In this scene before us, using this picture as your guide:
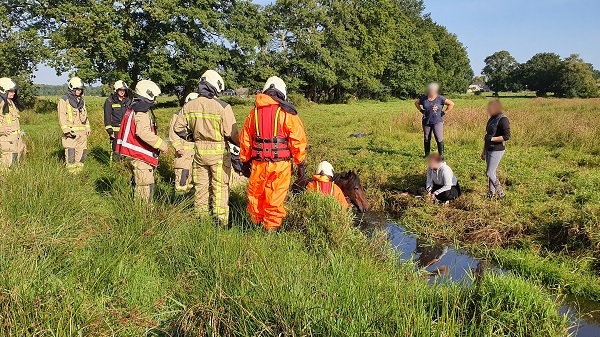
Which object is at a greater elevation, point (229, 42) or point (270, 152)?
point (229, 42)

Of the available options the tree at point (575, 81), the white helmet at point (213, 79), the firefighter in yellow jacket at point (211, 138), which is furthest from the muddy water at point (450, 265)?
the tree at point (575, 81)

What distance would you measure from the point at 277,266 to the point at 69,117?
21.6ft

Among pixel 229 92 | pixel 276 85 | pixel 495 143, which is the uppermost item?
pixel 229 92

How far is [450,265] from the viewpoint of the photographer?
194 inches

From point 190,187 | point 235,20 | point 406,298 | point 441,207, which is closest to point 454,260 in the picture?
point 441,207

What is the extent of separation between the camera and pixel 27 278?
2.64 metres

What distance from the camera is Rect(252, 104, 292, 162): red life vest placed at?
180 inches

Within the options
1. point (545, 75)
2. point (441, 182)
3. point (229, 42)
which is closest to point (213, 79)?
point (441, 182)

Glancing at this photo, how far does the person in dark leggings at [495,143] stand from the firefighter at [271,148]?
3545 mm

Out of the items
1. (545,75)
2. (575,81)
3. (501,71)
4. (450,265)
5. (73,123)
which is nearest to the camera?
(450,265)

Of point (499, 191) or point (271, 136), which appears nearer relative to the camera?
point (271, 136)

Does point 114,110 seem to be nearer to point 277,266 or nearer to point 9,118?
point 9,118

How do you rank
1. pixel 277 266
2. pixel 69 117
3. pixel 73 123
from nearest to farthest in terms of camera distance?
pixel 277 266 → pixel 69 117 → pixel 73 123

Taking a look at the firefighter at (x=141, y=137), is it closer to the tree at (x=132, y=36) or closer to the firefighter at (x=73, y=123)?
the firefighter at (x=73, y=123)
